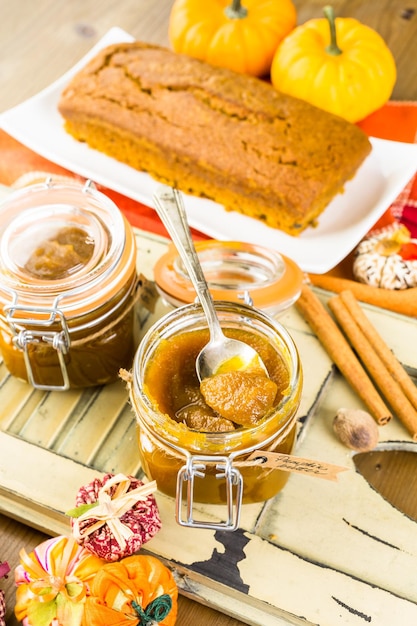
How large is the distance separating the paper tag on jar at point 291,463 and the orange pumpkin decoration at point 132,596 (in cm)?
18

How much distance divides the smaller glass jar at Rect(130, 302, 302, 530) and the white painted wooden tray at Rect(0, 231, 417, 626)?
0.05 metres

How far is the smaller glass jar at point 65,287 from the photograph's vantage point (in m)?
1.03

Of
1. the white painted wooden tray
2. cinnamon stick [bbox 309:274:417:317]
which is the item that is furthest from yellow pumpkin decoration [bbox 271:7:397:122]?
the white painted wooden tray

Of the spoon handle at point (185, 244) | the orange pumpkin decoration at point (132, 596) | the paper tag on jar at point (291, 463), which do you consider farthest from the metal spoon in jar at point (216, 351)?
the orange pumpkin decoration at point (132, 596)

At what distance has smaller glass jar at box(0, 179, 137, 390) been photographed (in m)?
1.03

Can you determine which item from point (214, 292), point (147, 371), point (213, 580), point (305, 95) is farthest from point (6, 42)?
point (213, 580)

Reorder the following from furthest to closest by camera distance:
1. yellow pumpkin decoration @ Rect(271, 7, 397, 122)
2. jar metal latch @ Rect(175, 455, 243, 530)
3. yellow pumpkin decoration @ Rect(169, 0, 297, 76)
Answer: yellow pumpkin decoration @ Rect(169, 0, 297, 76) → yellow pumpkin decoration @ Rect(271, 7, 397, 122) → jar metal latch @ Rect(175, 455, 243, 530)

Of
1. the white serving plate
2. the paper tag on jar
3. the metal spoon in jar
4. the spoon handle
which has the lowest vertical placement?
the white serving plate

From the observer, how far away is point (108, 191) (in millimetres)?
1707

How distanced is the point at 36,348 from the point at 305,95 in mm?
984

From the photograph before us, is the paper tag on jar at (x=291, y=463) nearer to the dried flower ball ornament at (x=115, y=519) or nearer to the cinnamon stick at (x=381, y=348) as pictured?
the dried flower ball ornament at (x=115, y=519)

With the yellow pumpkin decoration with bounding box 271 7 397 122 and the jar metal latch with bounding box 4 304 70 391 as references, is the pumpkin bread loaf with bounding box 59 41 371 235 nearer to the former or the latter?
the yellow pumpkin decoration with bounding box 271 7 397 122

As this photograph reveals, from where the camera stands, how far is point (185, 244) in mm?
1059

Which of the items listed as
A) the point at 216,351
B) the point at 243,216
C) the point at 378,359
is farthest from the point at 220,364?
the point at 243,216
